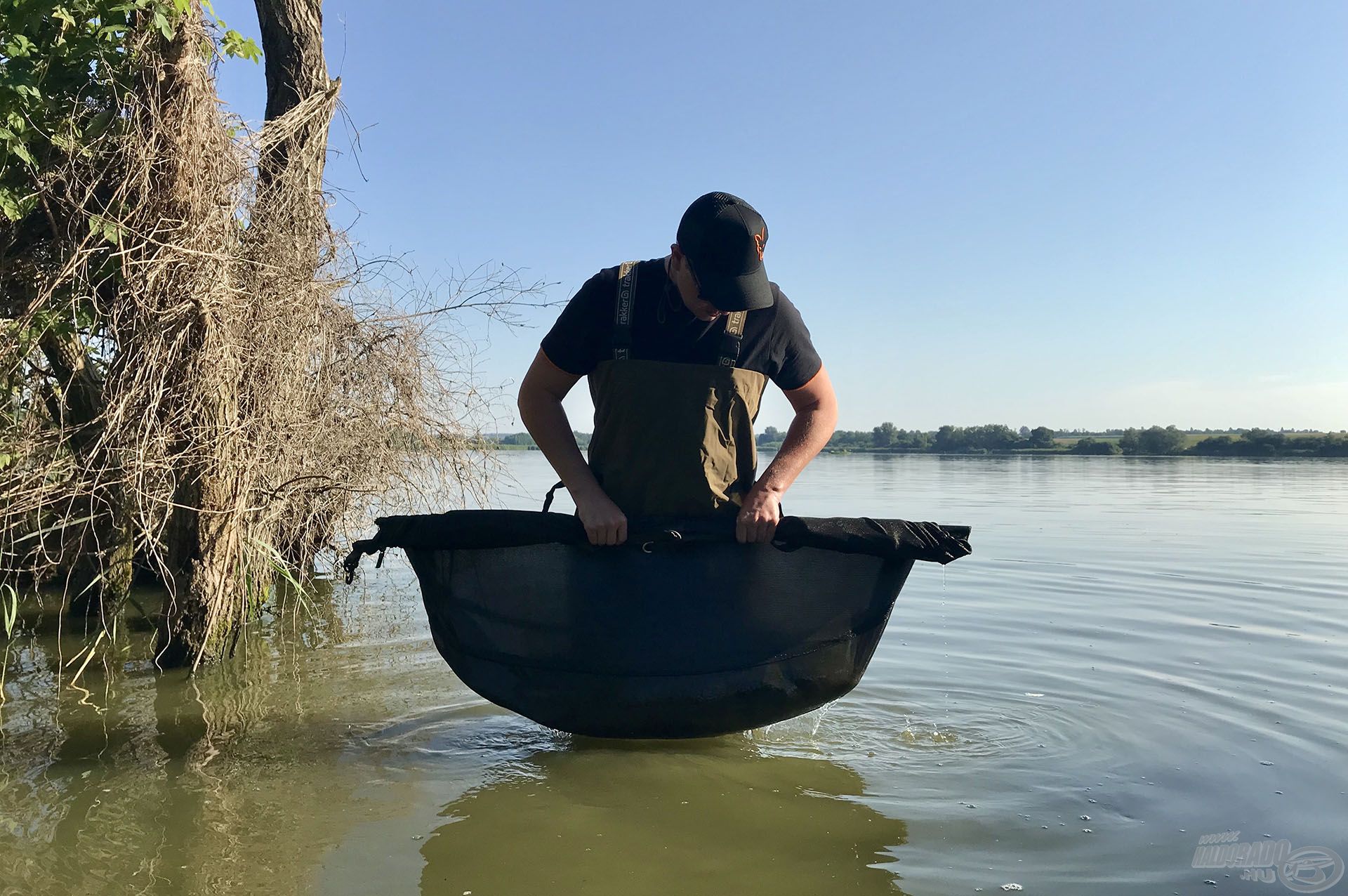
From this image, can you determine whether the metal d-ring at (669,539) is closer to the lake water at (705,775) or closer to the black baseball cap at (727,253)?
the black baseball cap at (727,253)

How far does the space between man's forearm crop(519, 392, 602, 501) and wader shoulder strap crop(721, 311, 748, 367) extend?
0.70 metres

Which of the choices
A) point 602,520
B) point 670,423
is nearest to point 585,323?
point 670,423

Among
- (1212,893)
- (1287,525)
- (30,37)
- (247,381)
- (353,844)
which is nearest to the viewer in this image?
(1212,893)

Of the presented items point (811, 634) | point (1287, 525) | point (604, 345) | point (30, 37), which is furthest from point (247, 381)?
point (1287, 525)

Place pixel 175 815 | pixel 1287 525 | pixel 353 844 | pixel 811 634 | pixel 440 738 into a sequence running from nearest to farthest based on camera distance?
pixel 353 844
pixel 175 815
pixel 811 634
pixel 440 738
pixel 1287 525

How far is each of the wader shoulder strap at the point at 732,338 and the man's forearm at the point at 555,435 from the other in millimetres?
703

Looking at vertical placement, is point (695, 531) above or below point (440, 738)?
above

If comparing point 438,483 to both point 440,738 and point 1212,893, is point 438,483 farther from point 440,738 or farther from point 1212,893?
point 1212,893

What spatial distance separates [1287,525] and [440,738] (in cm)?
1478

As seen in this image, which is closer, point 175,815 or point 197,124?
point 175,815

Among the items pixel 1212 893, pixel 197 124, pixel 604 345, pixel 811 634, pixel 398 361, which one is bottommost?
pixel 1212 893

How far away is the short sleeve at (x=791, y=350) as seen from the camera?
3.84m

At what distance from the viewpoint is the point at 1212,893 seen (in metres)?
3.04

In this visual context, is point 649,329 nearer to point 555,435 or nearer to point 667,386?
point 667,386
